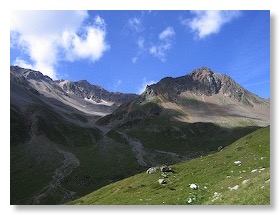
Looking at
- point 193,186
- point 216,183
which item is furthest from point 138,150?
point 216,183

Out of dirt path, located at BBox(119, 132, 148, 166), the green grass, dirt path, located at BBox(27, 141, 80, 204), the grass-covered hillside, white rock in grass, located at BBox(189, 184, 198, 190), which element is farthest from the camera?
the green grass

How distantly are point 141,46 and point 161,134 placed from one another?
6499 inches

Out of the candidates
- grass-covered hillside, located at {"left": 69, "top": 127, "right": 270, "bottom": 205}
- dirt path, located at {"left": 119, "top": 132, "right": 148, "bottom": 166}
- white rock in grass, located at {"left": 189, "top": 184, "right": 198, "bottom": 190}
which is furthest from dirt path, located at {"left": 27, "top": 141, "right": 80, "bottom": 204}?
white rock in grass, located at {"left": 189, "top": 184, "right": 198, "bottom": 190}

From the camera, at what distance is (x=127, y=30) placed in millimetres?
30031

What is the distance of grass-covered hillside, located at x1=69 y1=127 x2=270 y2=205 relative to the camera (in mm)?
21447

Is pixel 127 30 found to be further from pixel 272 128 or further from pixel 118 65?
pixel 272 128

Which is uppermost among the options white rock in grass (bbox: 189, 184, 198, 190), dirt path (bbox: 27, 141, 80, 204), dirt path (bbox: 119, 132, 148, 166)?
dirt path (bbox: 119, 132, 148, 166)

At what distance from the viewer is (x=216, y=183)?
27.4 m

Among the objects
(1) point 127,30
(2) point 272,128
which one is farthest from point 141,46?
(2) point 272,128

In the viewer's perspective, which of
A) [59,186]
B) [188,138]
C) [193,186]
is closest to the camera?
[193,186]

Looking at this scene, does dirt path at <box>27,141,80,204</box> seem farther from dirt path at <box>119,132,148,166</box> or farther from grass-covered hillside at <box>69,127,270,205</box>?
grass-covered hillside at <box>69,127,270,205</box>

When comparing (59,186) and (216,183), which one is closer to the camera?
(216,183)

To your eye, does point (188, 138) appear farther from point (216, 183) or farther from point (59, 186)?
point (216, 183)

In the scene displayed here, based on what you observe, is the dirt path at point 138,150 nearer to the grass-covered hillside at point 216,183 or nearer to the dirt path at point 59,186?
the dirt path at point 59,186
